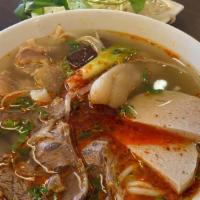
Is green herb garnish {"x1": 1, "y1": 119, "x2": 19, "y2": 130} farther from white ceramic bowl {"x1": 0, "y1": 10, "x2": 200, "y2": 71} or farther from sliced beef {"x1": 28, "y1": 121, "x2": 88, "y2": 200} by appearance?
white ceramic bowl {"x1": 0, "y1": 10, "x2": 200, "y2": 71}

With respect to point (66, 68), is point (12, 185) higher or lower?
lower

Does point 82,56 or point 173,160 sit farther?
point 82,56

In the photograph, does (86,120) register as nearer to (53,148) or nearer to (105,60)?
(53,148)

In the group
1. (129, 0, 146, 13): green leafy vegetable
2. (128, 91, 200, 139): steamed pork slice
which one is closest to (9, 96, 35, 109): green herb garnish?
(128, 91, 200, 139): steamed pork slice

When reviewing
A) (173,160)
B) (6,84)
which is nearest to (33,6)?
(6,84)

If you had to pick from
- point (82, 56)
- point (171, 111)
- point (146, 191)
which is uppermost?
point (82, 56)

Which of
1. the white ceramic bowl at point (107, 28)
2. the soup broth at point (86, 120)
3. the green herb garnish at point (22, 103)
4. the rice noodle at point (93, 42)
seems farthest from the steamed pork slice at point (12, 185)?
the rice noodle at point (93, 42)
